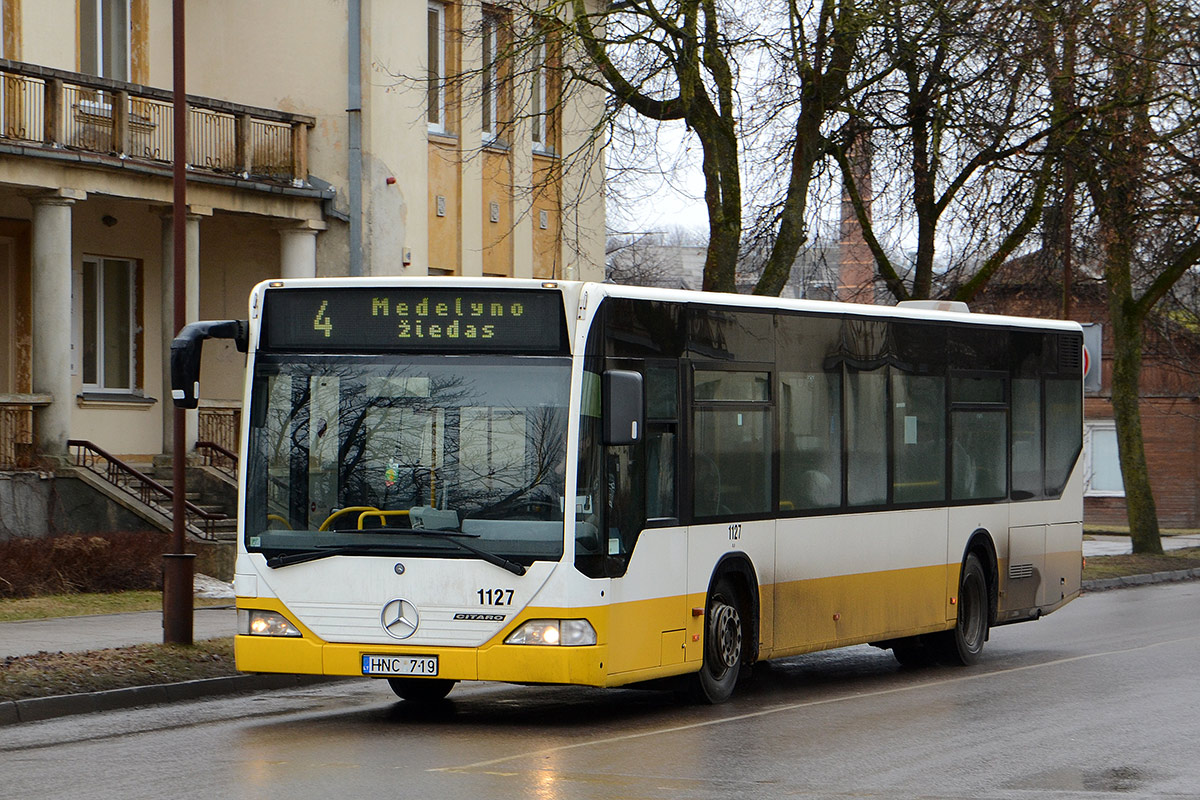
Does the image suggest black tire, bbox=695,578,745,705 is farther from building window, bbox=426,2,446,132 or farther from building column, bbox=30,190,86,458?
building window, bbox=426,2,446,132

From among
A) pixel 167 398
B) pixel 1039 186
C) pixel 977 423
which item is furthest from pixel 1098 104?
pixel 167 398

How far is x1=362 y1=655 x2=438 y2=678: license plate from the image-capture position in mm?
11242

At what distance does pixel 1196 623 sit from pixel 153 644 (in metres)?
12.1

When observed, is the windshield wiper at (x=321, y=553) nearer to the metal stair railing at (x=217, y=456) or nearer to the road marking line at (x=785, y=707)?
the road marking line at (x=785, y=707)

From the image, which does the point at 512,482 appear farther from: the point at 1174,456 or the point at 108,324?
the point at 1174,456

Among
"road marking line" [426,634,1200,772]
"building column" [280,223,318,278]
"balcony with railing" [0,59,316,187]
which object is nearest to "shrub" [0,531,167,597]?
"balcony with railing" [0,59,316,187]

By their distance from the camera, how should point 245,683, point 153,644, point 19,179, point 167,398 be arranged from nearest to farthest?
point 245,683 → point 153,644 → point 19,179 → point 167,398

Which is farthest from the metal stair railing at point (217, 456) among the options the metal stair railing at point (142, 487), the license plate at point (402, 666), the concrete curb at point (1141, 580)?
the license plate at point (402, 666)

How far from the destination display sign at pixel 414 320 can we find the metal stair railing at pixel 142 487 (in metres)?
12.1

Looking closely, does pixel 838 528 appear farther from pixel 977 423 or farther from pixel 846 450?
pixel 977 423

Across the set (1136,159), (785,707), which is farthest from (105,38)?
(785,707)

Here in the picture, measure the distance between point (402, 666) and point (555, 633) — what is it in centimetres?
99

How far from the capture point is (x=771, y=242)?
28.3 meters

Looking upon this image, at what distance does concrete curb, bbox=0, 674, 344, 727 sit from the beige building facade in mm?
10511
